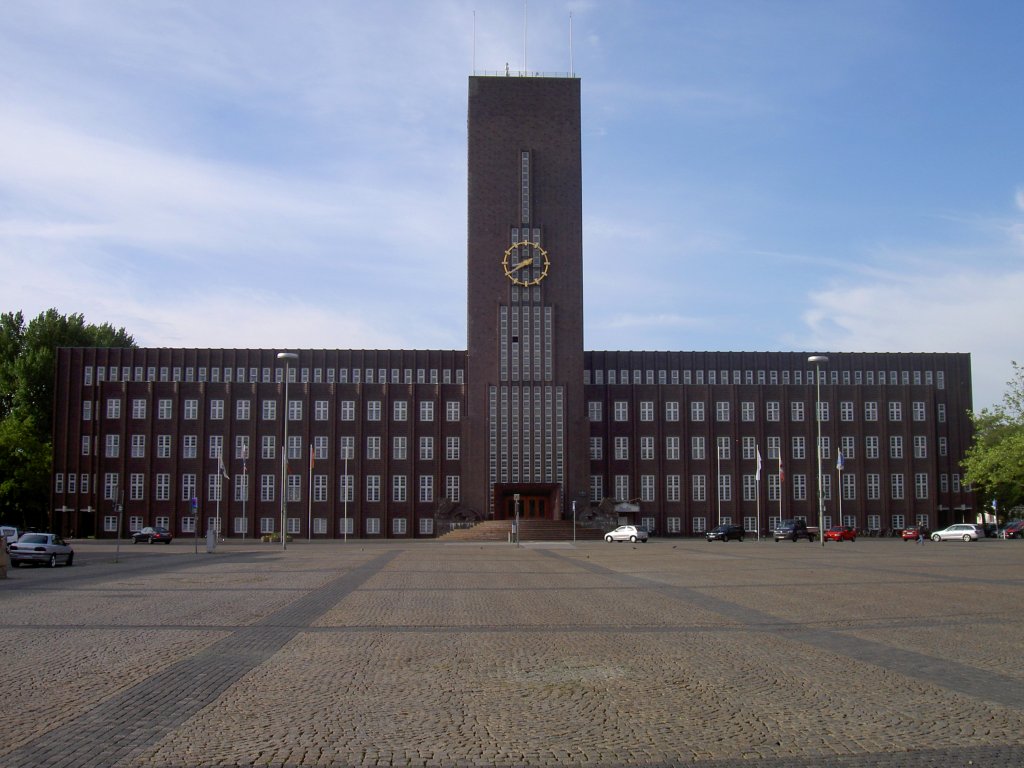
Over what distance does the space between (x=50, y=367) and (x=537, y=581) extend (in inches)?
3284

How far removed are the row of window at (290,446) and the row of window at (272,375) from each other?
5.46m

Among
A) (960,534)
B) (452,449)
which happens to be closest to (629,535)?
(960,534)

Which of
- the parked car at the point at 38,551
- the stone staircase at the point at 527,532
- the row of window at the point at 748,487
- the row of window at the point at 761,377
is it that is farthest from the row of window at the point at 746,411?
the parked car at the point at 38,551

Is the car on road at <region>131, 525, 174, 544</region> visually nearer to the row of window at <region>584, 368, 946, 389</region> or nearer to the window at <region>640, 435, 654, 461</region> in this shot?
the row of window at <region>584, 368, 946, 389</region>

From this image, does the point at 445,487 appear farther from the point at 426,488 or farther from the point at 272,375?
the point at 272,375

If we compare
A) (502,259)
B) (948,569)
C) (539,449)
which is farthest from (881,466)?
(948,569)

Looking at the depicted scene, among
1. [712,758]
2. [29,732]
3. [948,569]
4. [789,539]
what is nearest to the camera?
[712,758]

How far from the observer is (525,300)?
3610 inches

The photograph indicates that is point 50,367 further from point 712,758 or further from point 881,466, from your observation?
point 712,758

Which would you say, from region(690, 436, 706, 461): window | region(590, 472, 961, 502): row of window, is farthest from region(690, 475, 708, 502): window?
region(690, 436, 706, 461): window

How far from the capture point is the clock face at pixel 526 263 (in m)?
91.4

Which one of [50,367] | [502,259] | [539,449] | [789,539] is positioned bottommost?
[789,539]

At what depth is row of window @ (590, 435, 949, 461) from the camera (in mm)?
93250

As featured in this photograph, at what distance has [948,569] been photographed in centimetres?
3259
